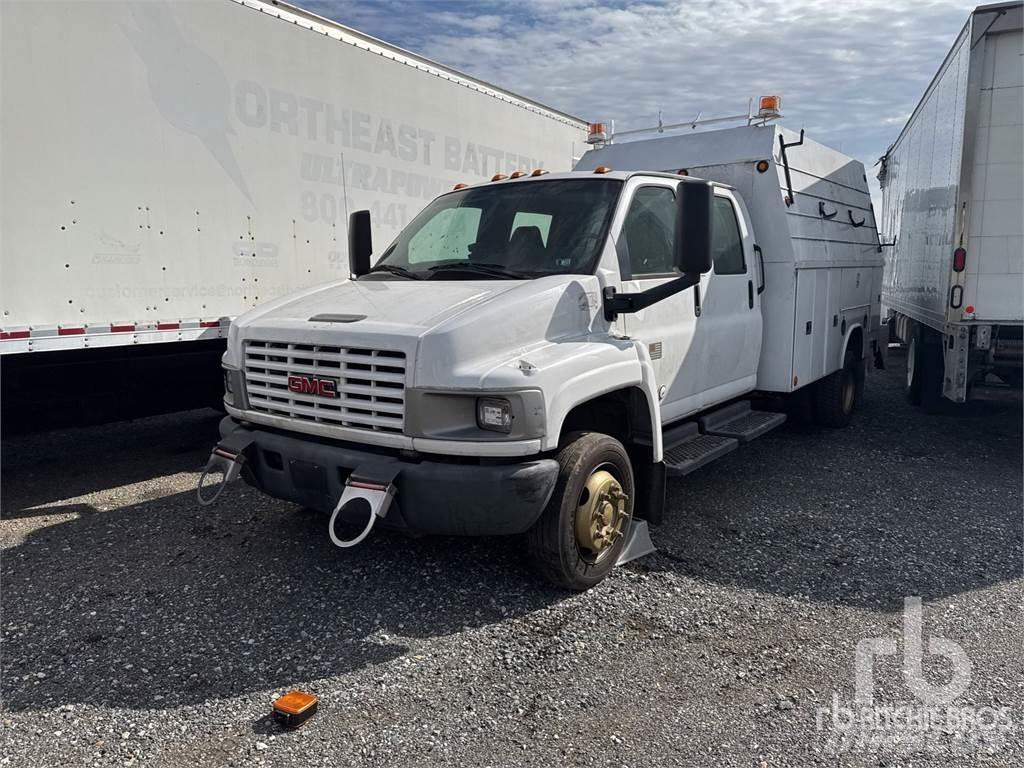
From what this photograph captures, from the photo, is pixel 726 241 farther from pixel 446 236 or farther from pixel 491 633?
pixel 491 633

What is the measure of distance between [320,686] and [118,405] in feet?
12.4

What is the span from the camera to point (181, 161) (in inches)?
222

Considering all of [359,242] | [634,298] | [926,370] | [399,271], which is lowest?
[926,370]

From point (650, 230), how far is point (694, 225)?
2.60 feet

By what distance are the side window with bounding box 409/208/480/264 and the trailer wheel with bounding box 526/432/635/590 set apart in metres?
1.52

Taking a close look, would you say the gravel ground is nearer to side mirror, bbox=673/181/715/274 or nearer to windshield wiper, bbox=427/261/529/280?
windshield wiper, bbox=427/261/529/280

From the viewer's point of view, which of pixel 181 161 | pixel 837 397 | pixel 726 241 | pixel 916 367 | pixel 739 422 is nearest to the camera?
pixel 726 241

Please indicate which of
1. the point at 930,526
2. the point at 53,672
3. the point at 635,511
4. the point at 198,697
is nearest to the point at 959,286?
the point at 930,526

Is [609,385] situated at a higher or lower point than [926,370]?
higher

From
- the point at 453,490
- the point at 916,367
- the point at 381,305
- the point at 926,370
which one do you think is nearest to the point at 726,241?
the point at 381,305

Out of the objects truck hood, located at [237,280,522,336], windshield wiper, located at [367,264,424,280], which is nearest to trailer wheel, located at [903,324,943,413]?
windshield wiper, located at [367,264,424,280]

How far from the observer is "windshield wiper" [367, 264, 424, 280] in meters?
4.58

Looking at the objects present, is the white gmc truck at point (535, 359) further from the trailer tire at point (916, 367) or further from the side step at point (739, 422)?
the trailer tire at point (916, 367)

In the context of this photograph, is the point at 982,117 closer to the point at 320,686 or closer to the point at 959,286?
the point at 959,286
